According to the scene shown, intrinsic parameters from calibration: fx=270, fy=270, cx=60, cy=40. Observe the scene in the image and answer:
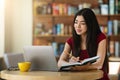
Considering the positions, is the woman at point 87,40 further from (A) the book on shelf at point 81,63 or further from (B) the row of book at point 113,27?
(B) the row of book at point 113,27

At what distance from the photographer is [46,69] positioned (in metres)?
2.13

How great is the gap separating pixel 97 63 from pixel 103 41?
0.21 meters

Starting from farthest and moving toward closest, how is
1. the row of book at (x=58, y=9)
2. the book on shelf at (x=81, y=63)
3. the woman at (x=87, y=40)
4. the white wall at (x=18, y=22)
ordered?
the white wall at (x=18, y=22), the row of book at (x=58, y=9), the woman at (x=87, y=40), the book on shelf at (x=81, y=63)

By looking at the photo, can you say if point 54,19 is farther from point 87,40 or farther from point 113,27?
point 87,40

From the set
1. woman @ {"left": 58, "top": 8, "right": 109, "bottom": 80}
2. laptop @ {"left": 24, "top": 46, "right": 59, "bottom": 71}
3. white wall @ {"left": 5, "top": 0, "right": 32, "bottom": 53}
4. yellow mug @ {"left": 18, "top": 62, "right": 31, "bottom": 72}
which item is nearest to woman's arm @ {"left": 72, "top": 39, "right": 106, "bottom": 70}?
woman @ {"left": 58, "top": 8, "right": 109, "bottom": 80}

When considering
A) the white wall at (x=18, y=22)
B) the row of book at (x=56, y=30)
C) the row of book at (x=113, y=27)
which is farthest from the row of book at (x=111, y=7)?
the white wall at (x=18, y=22)

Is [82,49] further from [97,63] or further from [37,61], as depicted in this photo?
[37,61]

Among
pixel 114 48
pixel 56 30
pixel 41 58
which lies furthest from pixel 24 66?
pixel 114 48

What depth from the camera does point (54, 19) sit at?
5.14 metres

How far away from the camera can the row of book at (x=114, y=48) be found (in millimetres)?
4855

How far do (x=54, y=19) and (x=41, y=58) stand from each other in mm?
3076

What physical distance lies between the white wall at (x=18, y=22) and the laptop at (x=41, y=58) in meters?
3.02

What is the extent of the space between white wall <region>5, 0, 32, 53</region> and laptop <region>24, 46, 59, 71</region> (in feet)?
9.91

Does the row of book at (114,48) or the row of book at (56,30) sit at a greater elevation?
the row of book at (56,30)
